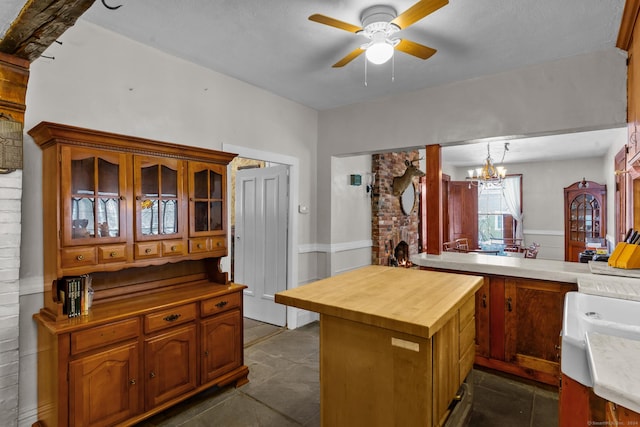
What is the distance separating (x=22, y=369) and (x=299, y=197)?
2936 mm

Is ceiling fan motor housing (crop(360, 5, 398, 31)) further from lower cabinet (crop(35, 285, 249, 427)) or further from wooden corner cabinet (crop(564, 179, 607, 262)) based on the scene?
wooden corner cabinet (crop(564, 179, 607, 262))

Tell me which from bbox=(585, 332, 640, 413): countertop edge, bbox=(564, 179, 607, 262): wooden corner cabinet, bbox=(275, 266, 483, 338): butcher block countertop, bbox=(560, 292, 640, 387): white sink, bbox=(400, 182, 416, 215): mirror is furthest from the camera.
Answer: bbox=(564, 179, 607, 262): wooden corner cabinet

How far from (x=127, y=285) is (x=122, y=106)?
1400 millimetres

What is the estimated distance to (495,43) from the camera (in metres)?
2.66

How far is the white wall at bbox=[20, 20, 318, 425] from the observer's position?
218 cm

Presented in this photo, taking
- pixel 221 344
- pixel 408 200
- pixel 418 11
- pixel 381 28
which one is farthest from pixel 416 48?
pixel 408 200

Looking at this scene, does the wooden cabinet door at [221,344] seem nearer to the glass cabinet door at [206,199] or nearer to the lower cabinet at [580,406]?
the glass cabinet door at [206,199]

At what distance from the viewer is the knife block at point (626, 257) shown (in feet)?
7.77

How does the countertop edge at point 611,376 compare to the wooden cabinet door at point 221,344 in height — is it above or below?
above

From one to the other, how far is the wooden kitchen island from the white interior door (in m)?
2.29

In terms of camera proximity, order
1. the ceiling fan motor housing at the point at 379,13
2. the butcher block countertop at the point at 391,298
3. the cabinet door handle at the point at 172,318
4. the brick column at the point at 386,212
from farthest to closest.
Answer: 1. the brick column at the point at 386,212
2. the cabinet door handle at the point at 172,318
3. the ceiling fan motor housing at the point at 379,13
4. the butcher block countertop at the point at 391,298

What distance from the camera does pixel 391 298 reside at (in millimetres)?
1771

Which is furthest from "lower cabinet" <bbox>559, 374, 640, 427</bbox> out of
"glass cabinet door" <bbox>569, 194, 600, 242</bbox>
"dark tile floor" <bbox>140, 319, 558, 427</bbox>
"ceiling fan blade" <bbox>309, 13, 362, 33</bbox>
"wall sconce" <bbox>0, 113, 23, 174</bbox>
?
"glass cabinet door" <bbox>569, 194, 600, 242</bbox>

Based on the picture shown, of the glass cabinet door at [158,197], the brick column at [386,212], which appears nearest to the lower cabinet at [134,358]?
the glass cabinet door at [158,197]
